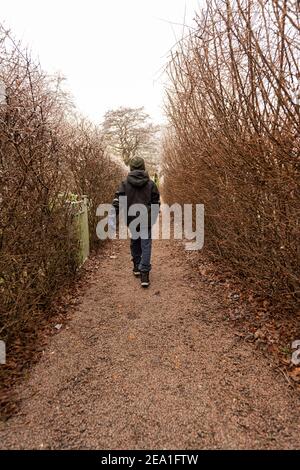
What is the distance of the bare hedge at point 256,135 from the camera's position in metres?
2.38

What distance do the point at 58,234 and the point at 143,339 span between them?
1784 millimetres

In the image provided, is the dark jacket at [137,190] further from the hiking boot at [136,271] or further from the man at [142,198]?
the hiking boot at [136,271]

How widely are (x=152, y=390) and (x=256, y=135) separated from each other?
2471 mm

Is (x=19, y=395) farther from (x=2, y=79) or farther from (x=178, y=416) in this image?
(x=2, y=79)

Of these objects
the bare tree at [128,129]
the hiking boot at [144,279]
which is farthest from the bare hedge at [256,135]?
the bare tree at [128,129]

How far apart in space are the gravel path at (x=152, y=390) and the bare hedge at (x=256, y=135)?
91 centimetres

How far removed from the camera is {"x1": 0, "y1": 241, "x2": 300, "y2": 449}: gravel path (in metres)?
1.92

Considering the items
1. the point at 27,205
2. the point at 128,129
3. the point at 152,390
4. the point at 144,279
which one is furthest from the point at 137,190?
the point at 128,129

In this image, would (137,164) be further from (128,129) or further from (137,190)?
(128,129)

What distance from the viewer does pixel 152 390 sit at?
236cm

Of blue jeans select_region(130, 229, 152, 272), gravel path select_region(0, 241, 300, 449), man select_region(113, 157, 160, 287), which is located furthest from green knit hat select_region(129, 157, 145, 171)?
gravel path select_region(0, 241, 300, 449)

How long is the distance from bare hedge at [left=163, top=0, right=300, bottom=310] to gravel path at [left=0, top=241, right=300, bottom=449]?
907 mm

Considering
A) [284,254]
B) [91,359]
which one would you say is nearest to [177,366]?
[91,359]

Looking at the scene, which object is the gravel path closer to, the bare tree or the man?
the man
